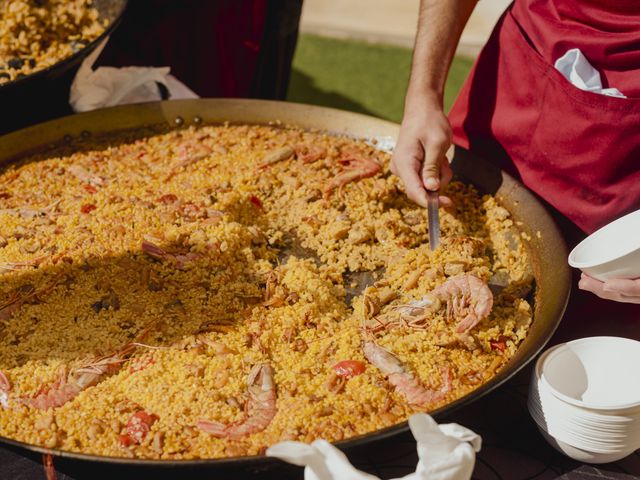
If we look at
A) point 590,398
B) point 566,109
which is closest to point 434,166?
point 566,109

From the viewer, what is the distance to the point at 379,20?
657 centimetres

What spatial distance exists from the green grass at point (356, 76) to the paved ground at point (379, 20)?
0.45 ft

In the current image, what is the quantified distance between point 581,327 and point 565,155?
1.66 feet

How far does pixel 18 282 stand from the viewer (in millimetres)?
1768

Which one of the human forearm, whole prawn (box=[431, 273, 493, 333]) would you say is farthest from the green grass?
whole prawn (box=[431, 273, 493, 333])

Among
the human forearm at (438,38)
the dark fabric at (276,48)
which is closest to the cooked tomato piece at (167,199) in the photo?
the human forearm at (438,38)

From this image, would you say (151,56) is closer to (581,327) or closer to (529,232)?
(529,232)

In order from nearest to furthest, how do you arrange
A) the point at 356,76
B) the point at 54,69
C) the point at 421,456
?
1. the point at 421,456
2. the point at 54,69
3. the point at 356,76

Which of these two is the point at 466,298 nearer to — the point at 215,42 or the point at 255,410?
the point at 255,410

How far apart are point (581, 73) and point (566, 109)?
11 cm

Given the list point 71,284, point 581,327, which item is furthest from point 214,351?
point 581,327

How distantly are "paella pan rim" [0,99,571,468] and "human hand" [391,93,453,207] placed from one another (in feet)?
0.71

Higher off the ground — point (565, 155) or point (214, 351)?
point (565, 155)

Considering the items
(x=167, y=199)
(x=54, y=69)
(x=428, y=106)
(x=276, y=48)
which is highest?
(x=428, y=106)
